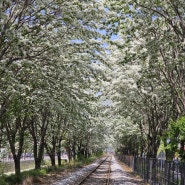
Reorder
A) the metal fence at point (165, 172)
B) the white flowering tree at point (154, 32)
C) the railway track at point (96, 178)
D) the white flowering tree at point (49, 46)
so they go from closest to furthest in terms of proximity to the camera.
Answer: the white flowering tree at point (49, 46), the white flowering tree at point (154, 32), the metal fence at point (165, 172), the railway track at point (96, 178)

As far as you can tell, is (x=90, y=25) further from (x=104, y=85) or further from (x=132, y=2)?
(x=104, y=85)

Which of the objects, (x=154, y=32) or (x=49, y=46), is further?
(x=154, y=32)

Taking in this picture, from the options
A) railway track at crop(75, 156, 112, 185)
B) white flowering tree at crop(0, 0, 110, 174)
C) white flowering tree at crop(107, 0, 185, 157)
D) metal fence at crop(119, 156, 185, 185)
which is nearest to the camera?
white flowering tree at crop(0, 0, 110, 174)

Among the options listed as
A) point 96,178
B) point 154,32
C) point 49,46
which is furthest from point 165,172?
point 96,178

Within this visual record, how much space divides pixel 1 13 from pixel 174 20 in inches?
343

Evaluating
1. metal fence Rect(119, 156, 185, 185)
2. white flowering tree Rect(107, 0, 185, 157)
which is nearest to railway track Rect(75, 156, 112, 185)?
metal fence Rect(119, 156, 185, 185)

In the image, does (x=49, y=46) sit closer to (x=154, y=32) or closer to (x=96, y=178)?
(x=154, y=32)

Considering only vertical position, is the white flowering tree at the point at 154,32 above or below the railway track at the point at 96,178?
above

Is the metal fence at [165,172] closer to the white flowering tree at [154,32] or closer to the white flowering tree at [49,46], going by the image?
the white flowering tree at [154,32]

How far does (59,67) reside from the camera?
17188 millimetres

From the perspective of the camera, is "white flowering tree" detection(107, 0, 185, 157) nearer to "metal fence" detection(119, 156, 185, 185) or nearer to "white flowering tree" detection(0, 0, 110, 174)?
"white flowering tree" detection(0, 0, 110, 174)

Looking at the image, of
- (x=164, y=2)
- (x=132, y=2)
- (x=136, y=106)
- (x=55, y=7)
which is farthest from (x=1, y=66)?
(x=136, y=106)

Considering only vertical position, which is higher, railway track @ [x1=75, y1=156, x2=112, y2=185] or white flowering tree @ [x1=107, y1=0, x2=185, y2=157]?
white flowering tree @ [x1=107, y1=0, x2=185, y2=157]

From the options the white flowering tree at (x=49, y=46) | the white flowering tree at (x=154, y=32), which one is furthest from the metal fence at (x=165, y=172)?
the white flowering tree at (x=49, y=46)
